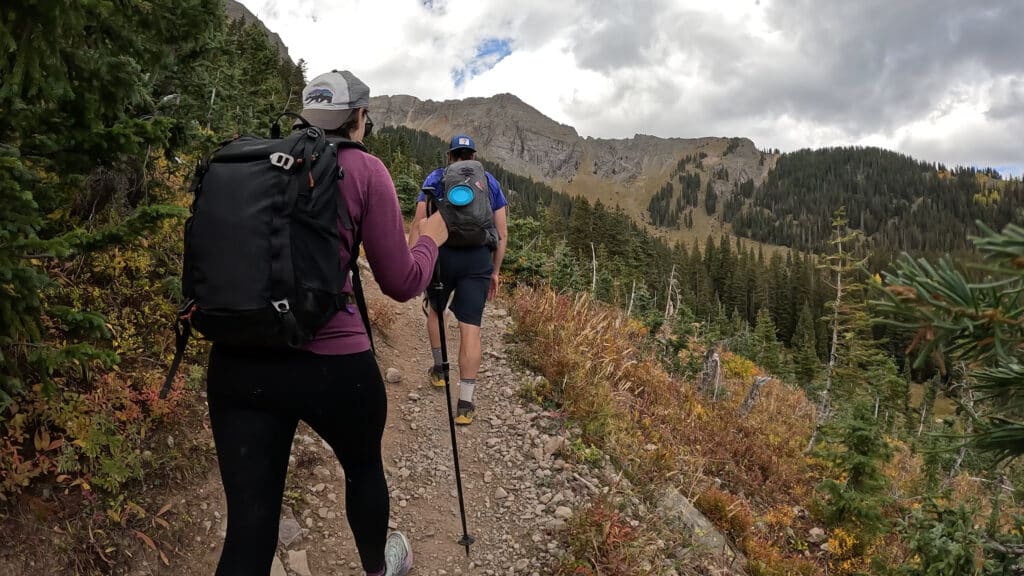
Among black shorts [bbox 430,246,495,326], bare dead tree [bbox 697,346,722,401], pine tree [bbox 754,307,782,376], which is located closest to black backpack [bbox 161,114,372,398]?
black shorts [bbox 430,246,495,326]

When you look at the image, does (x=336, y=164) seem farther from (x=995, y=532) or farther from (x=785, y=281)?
(x=785, y=281)

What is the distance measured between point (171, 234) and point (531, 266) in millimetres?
6851

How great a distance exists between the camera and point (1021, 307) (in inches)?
48.4

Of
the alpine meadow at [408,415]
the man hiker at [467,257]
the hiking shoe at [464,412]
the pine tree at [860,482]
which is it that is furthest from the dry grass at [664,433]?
the man hiker at [467,257]

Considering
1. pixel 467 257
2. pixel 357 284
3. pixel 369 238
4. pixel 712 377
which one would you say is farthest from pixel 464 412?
pixel 712 377

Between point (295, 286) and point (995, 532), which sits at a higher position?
point (295, 286)

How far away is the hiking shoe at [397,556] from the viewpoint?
129 inches

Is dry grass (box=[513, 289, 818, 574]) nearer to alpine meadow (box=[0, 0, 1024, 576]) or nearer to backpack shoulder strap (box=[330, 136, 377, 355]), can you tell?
alpine meadow (box=[0, 0, 1024, 576])

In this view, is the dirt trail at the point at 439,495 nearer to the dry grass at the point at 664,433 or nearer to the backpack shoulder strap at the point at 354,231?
the dry grass at the point at 664,433

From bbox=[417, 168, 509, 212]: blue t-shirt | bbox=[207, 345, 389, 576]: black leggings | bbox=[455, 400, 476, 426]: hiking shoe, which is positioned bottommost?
bbox=[455, 400, 476, 426]: hiking shoe

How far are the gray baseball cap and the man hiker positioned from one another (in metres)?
2.01

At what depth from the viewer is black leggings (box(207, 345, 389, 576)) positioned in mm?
2160

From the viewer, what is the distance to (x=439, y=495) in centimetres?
464

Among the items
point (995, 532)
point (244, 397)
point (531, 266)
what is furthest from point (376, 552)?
point (531, 266)
